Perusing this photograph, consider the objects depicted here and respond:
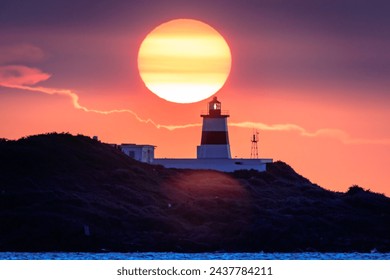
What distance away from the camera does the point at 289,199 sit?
152875 mm

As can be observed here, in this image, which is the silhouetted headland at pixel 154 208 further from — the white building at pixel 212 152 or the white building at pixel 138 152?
the white building at pixel 138 152

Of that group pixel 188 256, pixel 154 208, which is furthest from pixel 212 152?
pixel 188 256

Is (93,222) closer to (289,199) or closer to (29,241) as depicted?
(29,241)

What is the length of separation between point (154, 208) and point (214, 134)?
24.7m

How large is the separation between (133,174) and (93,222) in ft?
56.4

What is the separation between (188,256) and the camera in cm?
12812

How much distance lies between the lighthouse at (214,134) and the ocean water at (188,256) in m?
33.4

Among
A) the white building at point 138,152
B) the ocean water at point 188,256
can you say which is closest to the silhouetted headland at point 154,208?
the ocean water at point 188,256

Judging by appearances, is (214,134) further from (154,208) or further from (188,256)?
(188,256)

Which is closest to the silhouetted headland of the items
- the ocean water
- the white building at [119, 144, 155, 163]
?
the ocean water

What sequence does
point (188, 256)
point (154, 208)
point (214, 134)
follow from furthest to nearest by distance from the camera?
point (214, 134), point (154, 208), point (188, 256)

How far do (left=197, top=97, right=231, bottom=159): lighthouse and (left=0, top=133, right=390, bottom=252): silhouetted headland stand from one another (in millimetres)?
4628

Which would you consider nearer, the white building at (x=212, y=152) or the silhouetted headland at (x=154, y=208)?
the silhouetted headland at (x=154, y=208)

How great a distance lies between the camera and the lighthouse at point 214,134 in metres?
167
